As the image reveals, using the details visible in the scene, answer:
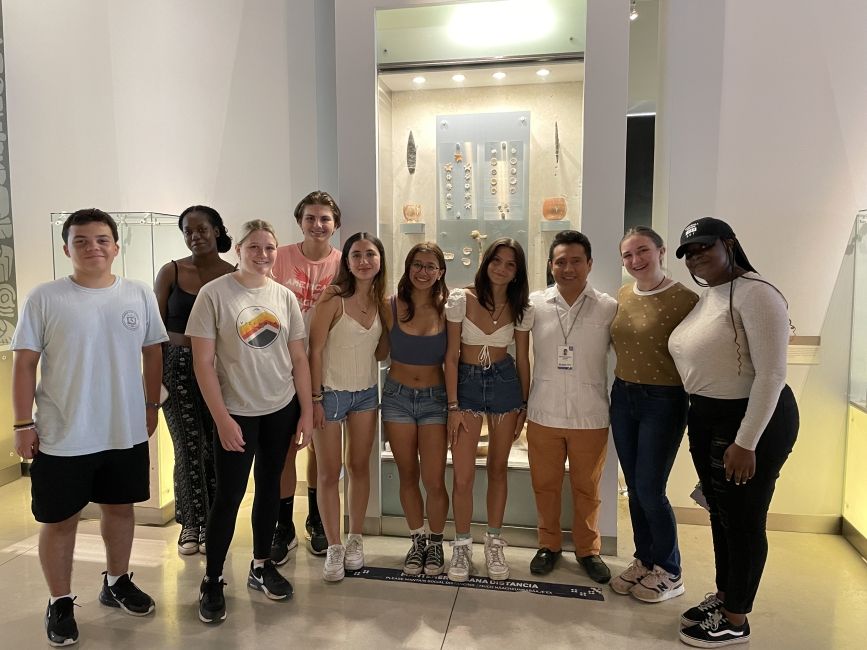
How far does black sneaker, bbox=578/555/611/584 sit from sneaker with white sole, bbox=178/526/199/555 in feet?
6.54

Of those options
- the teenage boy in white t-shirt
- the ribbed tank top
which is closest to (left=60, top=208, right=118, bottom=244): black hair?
the teenage boy in white t-shirt

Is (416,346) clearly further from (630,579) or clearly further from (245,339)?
(630,579)

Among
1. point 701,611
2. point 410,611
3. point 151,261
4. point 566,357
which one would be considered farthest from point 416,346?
point 151,261

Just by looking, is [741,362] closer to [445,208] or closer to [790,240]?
[790,240]

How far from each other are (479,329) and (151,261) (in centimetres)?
220

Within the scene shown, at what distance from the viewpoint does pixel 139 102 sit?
4039 mm

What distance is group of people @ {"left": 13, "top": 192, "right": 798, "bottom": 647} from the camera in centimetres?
221

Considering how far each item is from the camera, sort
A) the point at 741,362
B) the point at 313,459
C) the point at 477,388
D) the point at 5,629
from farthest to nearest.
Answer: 1. the point at 313,459
2. the point at 477,388
3. the point at 5,629
4. the point at 741,362

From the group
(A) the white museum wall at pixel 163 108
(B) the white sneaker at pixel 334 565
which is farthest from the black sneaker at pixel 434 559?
(A) the white museum wall at pixel 163 108

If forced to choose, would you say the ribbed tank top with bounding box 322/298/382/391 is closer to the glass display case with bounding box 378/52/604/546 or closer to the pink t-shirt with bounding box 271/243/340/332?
the pink t-shirt with bounding box 271/243/340/332

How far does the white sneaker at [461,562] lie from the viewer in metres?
2.82

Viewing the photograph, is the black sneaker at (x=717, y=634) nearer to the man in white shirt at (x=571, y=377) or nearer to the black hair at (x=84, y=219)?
the man in white shirt at (x=571, y=377)

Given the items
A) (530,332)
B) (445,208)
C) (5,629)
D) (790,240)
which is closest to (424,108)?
(445,208)

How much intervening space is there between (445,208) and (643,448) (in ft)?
6.14
